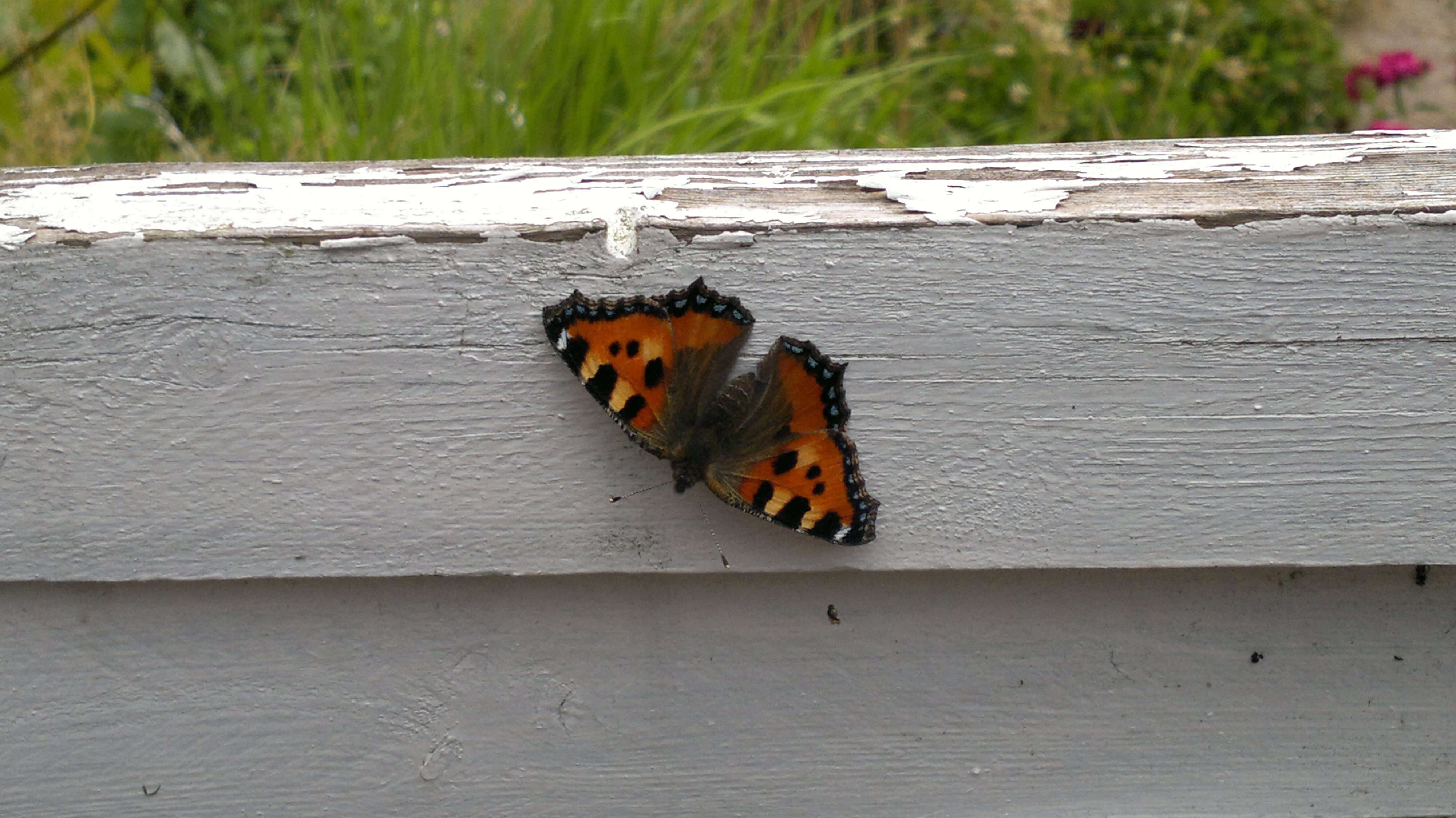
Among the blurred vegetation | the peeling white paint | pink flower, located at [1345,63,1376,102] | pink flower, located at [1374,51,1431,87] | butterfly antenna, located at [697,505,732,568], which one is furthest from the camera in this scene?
pink flower, located at [1345,63,1376,102]

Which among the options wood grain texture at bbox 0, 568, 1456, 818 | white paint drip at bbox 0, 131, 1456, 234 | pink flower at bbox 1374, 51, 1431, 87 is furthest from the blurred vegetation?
wood grain texture at bbox 0, 568, 1456, 818

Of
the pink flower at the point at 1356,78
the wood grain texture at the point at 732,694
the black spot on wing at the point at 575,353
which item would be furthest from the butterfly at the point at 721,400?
the pink flower at the point at 1356,78

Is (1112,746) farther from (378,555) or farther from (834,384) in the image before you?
(378,555)

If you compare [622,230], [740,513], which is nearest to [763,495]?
[740,513]

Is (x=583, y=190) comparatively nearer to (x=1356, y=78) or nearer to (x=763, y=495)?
(x=763, y=495)

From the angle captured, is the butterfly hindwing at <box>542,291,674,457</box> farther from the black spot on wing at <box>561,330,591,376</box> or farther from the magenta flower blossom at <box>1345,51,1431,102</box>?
the magenta flower blossom at <box>1345,51,1431,102</box>

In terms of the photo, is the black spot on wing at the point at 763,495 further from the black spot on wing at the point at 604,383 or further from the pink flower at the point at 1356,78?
the pink flower at the point at 1356,78

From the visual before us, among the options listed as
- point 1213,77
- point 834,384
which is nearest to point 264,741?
point 834,384
